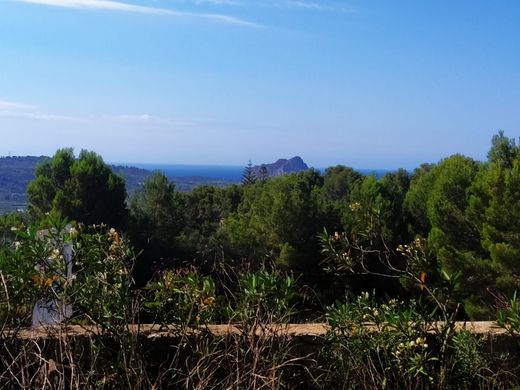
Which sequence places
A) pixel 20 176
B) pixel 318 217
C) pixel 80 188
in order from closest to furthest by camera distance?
1. pixel 318 217
2. pixel 80 188
3. pixel 20 176

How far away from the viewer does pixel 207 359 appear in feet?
6.94

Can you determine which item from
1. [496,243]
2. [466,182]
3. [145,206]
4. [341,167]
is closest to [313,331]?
[496,243]

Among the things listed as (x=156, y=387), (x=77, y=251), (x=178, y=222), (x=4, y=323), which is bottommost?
(x=178, y=222)

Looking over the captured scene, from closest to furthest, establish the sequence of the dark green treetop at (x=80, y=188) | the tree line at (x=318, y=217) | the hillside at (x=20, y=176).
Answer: the tree line at (x=318, y=217), the hillside at (x=20, y=176), the dark green treetop at (x=80, y=188)

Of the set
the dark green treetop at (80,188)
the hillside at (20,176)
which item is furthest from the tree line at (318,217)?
the hillside at (20,176)

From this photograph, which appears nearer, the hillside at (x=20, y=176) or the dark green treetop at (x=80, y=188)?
the hillside at (x=20, y=176)

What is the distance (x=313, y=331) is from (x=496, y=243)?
12.7 meters

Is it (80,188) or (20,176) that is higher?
(20,176)

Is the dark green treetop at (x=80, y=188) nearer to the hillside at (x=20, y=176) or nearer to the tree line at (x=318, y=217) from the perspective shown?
the tree line at (x=318, y=217)

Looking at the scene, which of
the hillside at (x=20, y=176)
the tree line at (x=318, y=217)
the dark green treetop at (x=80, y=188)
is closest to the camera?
the tree line at (x=318, y=217)

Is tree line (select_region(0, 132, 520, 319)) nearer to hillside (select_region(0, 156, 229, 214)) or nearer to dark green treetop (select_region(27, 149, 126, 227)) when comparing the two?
dark green treetop (select_region(27, 149, 126, 227))

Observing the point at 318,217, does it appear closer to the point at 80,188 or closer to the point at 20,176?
the point at 80,188

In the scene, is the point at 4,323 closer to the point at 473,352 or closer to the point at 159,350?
the point at 159,350

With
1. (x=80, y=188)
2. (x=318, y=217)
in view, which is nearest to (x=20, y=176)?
(x=80, y=188)
